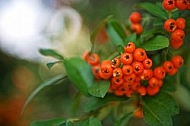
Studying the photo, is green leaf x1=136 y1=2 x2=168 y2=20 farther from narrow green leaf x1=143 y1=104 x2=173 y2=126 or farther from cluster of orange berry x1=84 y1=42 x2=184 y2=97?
narrow green leaf x1=143 y1=104 x2=173 y2=126

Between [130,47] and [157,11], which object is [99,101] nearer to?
[130,47]

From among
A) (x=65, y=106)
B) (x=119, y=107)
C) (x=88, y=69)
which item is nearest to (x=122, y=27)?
(x=88, y=69)

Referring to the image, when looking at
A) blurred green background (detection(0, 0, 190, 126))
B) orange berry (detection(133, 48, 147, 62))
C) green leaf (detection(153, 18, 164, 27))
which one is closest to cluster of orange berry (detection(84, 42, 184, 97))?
orange berry (detection(133, 48, 147, 62))

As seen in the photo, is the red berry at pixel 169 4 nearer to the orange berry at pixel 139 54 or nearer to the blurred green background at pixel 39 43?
the orange berry at pixel 139 54

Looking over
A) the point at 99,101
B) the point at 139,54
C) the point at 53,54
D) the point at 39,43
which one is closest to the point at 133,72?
the point at 139,54

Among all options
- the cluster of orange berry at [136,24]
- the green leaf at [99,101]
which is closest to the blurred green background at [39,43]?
the cluster of orange berry at [136,24]

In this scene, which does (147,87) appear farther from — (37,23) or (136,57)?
(37,23)

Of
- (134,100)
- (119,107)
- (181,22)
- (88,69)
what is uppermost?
(181,22)
